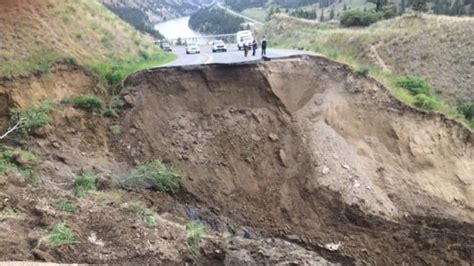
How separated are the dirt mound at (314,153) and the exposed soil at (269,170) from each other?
4 cm

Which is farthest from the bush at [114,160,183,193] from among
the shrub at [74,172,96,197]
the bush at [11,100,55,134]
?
the bush at [11,100,55,134]

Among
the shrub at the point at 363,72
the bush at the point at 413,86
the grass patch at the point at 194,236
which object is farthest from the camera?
the bush at the point at 413,86

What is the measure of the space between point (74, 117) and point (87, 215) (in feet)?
20.0

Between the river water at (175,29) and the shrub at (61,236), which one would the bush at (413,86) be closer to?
the shrub at (61,236)

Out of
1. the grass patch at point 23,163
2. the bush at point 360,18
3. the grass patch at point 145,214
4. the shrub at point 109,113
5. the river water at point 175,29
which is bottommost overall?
the river water at point 175,29

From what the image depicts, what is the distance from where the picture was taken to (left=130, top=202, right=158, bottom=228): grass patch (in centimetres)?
1366

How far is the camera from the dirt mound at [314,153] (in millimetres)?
17266

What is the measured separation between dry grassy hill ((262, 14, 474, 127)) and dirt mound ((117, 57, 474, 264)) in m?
9.77

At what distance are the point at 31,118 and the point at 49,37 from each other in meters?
4.56

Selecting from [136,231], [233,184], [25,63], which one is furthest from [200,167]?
[25,63]

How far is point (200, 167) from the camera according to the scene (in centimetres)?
1852

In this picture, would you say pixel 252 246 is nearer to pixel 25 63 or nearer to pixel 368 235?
pixel 368 235

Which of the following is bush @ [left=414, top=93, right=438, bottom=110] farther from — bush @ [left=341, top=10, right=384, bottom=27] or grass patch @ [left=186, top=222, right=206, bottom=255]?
bush @ [left=341, top=10, right=384, bottom=27]

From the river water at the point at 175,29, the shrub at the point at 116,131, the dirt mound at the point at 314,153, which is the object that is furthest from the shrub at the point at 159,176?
the river water at the point at 175,29
